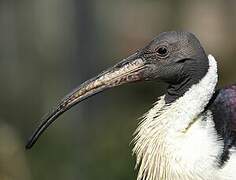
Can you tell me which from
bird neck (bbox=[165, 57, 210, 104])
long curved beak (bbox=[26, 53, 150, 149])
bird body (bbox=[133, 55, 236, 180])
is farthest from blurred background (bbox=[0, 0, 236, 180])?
bird neck (bbox=[165, 57, 210, 104])

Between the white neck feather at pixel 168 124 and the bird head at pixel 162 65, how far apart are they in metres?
0.09

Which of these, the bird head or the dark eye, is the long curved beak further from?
the dark eye

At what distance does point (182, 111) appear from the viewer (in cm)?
633

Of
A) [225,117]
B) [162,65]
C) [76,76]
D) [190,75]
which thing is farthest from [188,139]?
[76,76]

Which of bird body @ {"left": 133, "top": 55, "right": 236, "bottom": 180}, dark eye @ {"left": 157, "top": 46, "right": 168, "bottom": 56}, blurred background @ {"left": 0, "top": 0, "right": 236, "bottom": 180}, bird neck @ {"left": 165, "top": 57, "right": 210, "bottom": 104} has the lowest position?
blurred background @ {"left": 0, "top": 0, "right": 236, "bottom": 180}

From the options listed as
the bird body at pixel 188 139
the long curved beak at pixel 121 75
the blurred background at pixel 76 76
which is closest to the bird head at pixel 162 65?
the long curved beak at pixel 121 75

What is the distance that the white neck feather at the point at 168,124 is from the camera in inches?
249

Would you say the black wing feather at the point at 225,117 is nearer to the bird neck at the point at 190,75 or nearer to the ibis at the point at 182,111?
the ibis at the point at 182,111

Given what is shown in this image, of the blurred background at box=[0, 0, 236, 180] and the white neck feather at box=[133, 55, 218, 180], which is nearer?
the white neck feather at box=[133, 55, 218, 180]

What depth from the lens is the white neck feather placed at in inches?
249

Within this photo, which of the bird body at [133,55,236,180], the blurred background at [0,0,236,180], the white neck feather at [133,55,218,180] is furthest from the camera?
the blurred background at [0,0,236,180]

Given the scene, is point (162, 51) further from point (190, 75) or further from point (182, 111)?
point (182, 111)

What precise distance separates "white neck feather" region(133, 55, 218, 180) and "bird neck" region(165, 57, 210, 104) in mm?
30

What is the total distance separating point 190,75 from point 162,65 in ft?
0.73
